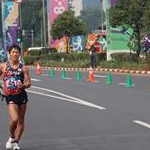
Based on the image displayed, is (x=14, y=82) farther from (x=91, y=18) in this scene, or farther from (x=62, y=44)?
(x=91, y=18)

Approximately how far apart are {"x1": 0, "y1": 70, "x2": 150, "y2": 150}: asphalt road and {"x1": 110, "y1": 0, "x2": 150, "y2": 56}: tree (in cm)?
1760

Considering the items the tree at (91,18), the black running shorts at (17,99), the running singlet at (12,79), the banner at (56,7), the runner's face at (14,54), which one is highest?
the tree at (91,18)

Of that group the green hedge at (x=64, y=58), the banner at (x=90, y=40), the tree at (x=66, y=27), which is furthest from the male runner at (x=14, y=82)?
the tree at (x=66, y=27)

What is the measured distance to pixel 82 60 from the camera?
48812 millimetres

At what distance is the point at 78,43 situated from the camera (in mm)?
60250

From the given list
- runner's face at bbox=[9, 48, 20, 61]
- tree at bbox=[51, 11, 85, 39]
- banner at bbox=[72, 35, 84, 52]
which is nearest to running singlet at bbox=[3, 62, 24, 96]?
runner's face at bbox=[9, 48, 20, 61]

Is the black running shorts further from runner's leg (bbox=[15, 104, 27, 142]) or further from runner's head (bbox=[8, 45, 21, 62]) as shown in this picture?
runner's head (bbox=[8, 45, 21, 62])

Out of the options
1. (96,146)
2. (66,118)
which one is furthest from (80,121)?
(96,146)

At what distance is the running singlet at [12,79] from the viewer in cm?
892

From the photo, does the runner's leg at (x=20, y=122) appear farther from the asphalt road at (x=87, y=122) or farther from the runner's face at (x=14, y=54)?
the runner's face at (x=14, y=54)

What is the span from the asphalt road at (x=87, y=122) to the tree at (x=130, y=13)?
57.7 feet

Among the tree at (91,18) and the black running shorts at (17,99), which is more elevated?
the tree at (91,18)

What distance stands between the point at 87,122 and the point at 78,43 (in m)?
47.8

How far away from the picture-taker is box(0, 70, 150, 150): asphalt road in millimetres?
9812
